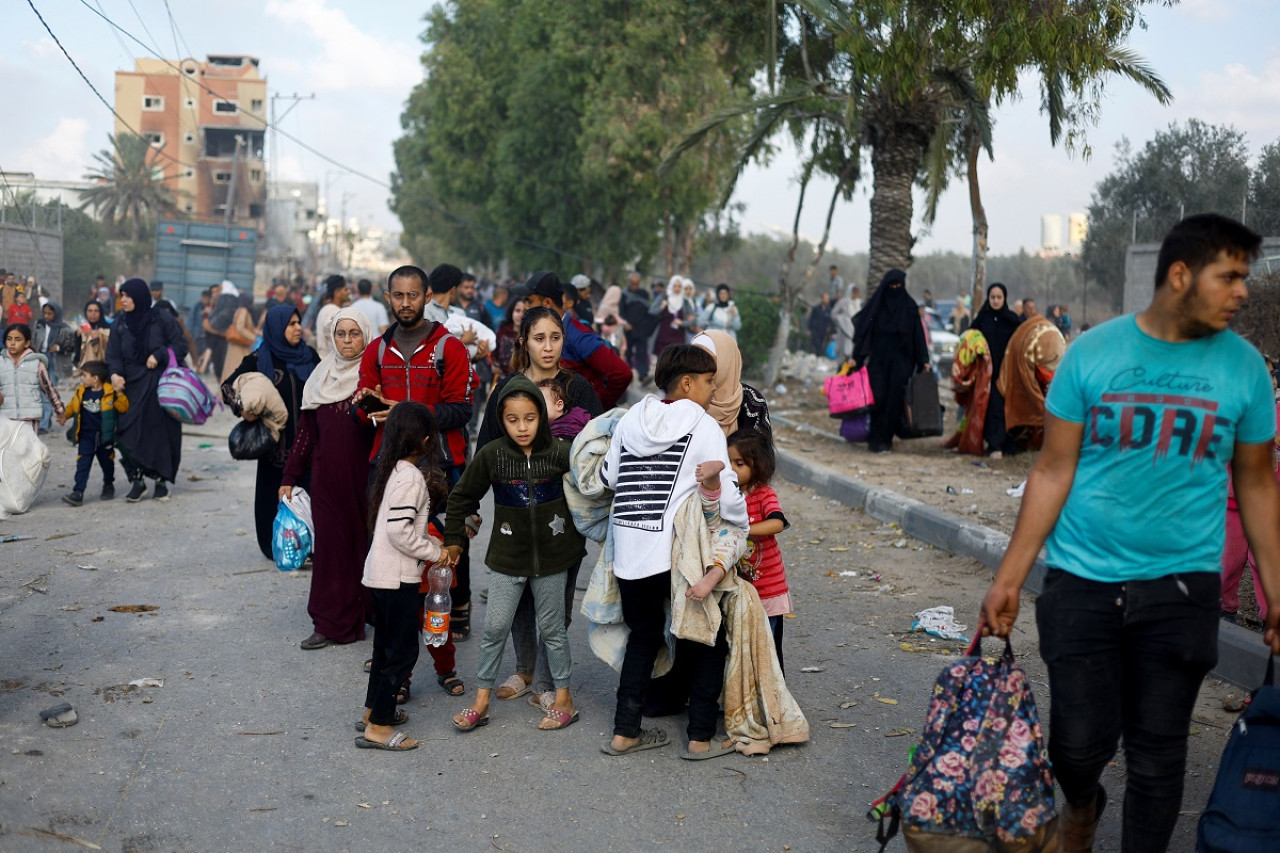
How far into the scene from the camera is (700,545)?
4.96 metres

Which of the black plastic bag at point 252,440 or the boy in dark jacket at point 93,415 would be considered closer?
the black plastic bag at point 252,440

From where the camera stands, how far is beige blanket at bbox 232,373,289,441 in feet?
26.0

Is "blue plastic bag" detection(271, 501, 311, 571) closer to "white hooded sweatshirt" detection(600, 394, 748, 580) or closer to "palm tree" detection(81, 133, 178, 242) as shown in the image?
"white hooded sweatshirt" detection(600, 394, 748, 580)

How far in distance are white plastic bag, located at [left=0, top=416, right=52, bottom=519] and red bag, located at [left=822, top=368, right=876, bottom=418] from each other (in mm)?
7849

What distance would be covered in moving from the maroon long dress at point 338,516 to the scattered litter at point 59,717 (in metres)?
1.49

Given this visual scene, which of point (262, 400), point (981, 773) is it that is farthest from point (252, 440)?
point (981, 773)

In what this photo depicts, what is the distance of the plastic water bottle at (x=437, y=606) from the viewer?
543 centimetres

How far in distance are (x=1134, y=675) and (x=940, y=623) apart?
3.58 m

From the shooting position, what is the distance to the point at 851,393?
14266 mm

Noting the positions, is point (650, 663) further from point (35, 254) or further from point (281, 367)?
point (35, 254)

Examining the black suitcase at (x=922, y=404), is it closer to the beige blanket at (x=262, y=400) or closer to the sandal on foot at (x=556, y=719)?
the beige blanket at (x=262, y=400)

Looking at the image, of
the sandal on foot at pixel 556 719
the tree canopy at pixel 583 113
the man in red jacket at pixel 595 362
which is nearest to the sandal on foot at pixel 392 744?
the sandal on foot at pixel 556 719

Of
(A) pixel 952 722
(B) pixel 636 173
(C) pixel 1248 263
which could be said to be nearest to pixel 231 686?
(A) pixel 952 722

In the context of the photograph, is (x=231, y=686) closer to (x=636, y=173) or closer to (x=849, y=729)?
(x=849, y=729)
